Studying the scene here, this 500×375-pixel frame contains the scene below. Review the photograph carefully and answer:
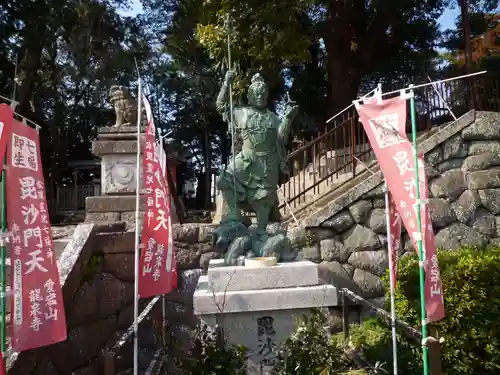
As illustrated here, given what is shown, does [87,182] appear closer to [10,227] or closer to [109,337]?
[109,337]

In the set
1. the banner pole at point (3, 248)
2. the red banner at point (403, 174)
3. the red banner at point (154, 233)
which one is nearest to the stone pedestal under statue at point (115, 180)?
the red banner at point (154, 233)

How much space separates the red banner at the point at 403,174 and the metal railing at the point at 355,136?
4598 millimetres

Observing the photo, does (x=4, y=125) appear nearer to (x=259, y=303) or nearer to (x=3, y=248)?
(x=3, y=248)

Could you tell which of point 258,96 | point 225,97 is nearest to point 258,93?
point 258,96

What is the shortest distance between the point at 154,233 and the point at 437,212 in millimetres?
5362

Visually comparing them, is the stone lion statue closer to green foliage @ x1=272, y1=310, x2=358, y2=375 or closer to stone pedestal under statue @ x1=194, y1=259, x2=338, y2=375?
stone pedestal under statue @ x1=194, y1=259, x2=338, y2=375

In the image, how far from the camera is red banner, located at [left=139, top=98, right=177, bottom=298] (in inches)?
169

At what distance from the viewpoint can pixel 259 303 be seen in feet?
13.9

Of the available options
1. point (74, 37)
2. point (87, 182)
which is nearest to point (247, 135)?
point (74, 37)

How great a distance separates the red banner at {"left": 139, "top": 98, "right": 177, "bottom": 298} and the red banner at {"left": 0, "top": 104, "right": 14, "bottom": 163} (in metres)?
1.56

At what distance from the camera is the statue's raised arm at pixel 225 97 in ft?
16.3

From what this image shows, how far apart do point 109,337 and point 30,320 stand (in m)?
3.97

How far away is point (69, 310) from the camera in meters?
5.80

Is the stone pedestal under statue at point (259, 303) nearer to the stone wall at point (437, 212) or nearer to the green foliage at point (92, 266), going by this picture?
the green foliage at point (92, 266)
